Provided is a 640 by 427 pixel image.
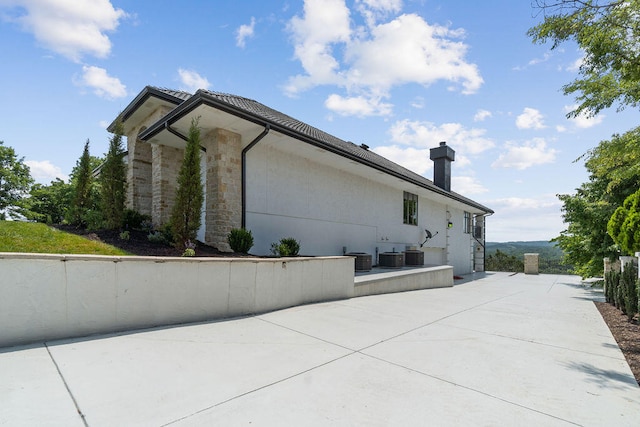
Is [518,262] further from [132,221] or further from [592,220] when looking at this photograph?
[132,221]

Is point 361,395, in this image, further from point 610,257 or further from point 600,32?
point 610,257

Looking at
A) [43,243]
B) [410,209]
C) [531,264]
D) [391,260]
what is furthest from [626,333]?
[531,264]

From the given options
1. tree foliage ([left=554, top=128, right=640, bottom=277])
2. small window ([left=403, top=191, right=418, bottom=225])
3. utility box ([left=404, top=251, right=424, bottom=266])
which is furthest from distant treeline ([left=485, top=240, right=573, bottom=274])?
utility box ([left=404, top=251, right=424, bottom=266])

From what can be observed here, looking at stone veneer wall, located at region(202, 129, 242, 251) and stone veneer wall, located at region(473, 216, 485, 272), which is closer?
stone veneer wall, located at region(202, 129, 242, 251)

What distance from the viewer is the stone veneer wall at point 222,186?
7996 millimetres

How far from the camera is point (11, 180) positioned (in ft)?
74.0

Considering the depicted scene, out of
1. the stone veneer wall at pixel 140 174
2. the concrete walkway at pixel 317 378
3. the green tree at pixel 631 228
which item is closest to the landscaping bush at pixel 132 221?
the stone veneer wall at pixel 140 174

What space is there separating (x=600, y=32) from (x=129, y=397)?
6.58 metres

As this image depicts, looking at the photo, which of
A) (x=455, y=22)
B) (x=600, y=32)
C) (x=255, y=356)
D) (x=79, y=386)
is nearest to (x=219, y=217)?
(x=255, y=356)

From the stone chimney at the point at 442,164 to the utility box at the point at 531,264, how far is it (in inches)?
297

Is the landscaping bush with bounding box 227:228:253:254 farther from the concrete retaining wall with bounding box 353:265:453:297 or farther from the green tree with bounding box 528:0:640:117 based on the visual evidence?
the green tree with bounding box 528:0:640:117

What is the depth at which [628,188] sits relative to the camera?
10547 millimetres

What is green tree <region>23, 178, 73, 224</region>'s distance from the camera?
21.5 meters

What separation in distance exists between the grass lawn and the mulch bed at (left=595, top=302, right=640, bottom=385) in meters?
8.32
